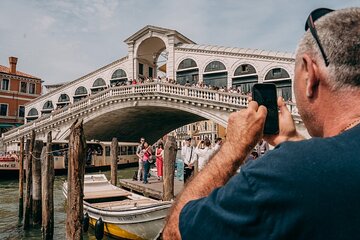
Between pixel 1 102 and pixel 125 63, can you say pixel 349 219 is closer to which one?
pixel 125 63

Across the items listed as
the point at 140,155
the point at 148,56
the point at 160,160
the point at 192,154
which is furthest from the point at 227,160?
the point at 148,56

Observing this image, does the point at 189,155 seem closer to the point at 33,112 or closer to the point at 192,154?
the point at 192,154

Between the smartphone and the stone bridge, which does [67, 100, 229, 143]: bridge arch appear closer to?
the stone bridge

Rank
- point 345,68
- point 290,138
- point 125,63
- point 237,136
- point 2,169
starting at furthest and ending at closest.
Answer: point 125,63 < point 2,169 < point 290,138 < point 237,136 < point 345,68

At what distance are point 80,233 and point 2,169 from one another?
12458 mm

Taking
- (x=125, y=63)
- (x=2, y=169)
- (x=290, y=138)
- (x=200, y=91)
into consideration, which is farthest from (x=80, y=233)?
(x=125, y=63)

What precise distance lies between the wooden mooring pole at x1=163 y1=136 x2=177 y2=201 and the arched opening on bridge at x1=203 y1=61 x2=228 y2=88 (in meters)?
14.4

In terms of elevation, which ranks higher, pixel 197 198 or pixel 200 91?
pixel 200 91

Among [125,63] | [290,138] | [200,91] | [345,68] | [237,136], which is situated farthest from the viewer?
[125,63]

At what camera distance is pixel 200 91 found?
1839cm

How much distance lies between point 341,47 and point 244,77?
69.5ft

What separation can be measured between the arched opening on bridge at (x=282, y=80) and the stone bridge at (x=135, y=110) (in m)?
4.36

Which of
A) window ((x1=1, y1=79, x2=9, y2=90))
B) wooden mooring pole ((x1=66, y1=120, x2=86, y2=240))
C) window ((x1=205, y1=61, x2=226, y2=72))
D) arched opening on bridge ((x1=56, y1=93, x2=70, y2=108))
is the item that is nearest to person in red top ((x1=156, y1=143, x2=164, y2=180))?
wooden mooring pole ((x1=66, y1=120, x2=86, y2=240))

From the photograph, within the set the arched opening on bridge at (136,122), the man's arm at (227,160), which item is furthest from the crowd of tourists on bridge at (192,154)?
the arched opening on bridge at (136,122)
